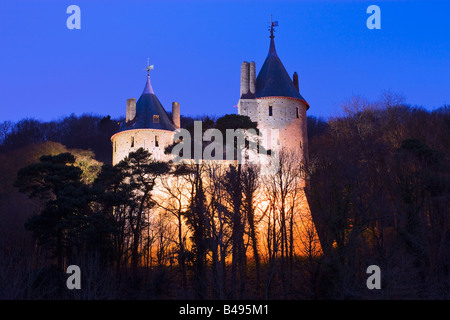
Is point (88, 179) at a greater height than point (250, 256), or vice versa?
point (88, 179)

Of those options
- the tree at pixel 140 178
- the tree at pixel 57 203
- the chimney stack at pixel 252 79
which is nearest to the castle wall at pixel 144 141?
the chimney stack at pixel 252 79

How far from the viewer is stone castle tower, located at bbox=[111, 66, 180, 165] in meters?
35.2

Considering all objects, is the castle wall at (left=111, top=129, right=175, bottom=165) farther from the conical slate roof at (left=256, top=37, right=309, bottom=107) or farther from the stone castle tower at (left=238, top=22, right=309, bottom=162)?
the conical slate roof at (left=256, top=37, right=309, bottom=107)

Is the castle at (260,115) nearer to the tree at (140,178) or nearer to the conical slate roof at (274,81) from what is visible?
the conical slate roof at (274,81)

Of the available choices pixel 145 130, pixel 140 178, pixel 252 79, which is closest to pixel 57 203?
pixel 140 178

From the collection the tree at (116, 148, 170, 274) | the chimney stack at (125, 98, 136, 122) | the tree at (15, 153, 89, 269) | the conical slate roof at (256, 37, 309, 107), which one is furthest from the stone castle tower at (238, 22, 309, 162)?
the tree at (15, 153, 89, 269)

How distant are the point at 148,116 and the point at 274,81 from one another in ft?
28.8

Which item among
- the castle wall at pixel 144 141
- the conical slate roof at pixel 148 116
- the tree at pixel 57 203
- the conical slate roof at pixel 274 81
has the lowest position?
the tree at pixel 57 203

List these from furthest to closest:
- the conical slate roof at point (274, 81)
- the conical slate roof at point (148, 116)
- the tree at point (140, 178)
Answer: the conical slate roof at point (148, 116) → the conical slate roof at point (274, 81) → the tree at point (140, 178)

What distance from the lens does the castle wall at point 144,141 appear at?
3509 centimetres
